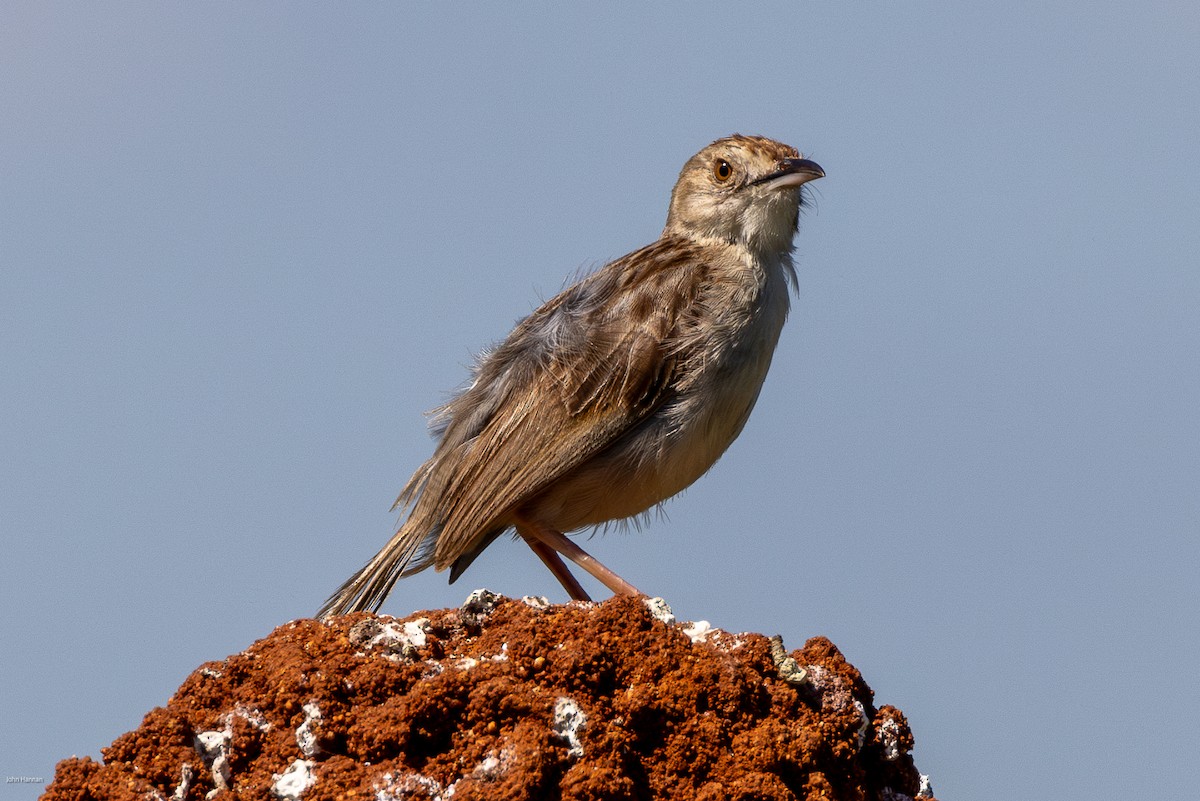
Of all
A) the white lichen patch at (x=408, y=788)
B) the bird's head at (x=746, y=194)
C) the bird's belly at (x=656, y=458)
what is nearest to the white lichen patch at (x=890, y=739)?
the white lichen patch at (x=408, y=788)

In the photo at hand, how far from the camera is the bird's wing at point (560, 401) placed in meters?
7.43

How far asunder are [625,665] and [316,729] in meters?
1.05

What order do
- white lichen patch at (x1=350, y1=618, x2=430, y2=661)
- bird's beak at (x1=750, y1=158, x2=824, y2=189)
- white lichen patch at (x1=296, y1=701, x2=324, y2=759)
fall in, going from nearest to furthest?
white lichen patch at (x1=296, y1=701, x2=324, y2=759) < white lichen patch at (x1=350, y1=618, x2=430, y2=661) < bird's beak at (x1=750, y1=158, x2=824, y2=189)

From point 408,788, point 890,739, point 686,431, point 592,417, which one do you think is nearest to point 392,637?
point 408,788

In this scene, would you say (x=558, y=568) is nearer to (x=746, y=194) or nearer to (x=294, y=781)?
(x=746, y=194)

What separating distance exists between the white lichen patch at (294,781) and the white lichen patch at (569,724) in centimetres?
78

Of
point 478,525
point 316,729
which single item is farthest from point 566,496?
point 316,729

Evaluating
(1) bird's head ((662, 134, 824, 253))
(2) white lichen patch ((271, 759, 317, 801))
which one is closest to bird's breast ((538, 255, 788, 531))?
(1) bird's head ((662, 134, 824, 253))

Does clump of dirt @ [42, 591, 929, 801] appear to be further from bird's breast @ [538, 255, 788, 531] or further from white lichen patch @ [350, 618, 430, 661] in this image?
bird's breast @ [538, 255, 788, 531]

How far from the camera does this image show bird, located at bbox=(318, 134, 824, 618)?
7438mm

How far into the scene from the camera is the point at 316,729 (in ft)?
15.4

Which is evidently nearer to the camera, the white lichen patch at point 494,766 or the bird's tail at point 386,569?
the white lichen patch at point 494,766

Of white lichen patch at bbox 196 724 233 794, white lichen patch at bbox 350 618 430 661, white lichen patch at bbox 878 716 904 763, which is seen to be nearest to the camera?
white lichen patch at bbox 196 724 233 794

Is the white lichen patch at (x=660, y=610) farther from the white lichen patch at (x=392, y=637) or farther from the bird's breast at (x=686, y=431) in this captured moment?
the bird's breast at (x=686, y=431)
